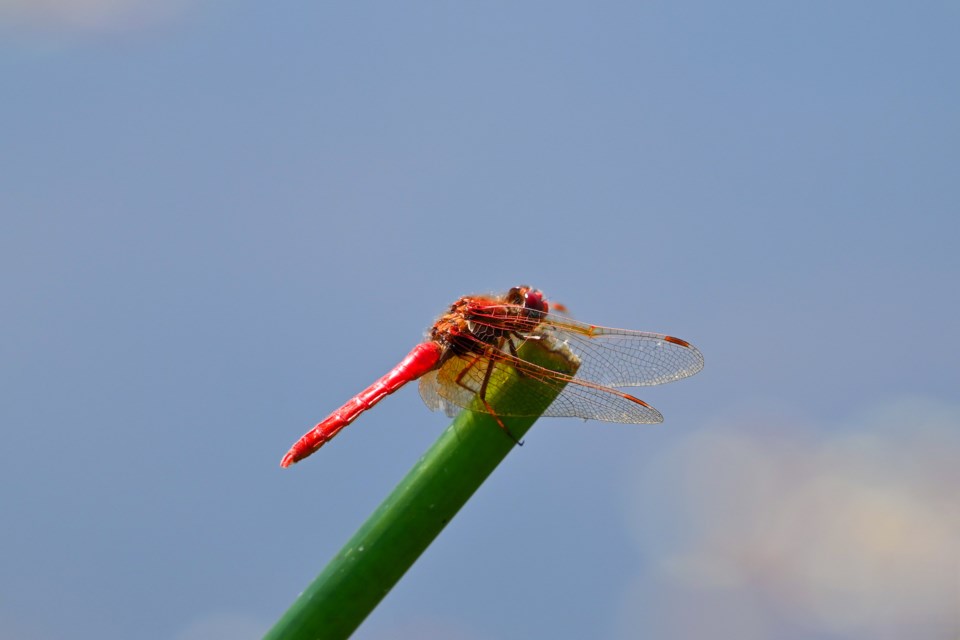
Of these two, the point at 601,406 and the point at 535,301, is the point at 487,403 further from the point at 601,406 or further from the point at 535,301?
the point at 535,301

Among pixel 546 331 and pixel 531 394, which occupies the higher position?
pixel 546 331

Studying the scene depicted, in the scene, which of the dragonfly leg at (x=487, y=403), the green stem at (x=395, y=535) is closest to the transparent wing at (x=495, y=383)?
the dragonfly leg at (x=487, y=403)

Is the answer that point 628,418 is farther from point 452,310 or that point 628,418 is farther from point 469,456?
point 469,456

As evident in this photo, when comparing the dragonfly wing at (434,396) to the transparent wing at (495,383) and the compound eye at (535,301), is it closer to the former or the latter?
the transparent wing at (495,383)

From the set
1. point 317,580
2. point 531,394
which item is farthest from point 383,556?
point 531,394

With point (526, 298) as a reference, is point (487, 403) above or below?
below

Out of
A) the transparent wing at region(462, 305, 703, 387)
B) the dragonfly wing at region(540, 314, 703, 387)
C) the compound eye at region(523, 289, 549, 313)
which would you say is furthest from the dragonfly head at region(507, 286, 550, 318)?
the dragonfly wing at region(540, 314, 703, 387)

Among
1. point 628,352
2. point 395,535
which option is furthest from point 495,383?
point 395,535

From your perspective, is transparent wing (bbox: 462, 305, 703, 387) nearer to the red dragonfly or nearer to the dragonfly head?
the red dragonfly
